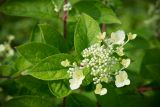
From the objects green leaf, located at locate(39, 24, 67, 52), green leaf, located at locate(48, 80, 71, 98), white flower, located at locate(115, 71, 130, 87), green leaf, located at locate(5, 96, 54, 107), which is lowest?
green leaf, located at locate(5, 96, 54, 107)

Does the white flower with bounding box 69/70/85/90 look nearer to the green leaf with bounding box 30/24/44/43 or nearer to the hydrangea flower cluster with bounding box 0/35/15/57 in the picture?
the green leaf with bounding box 30/24/44/43

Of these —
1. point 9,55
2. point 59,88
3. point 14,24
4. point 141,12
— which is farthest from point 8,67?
point 141,12

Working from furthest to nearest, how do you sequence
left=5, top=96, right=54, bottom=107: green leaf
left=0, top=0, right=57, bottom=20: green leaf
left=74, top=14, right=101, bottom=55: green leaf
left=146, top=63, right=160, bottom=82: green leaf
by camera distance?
1. left=146, top=63, right=160, bottom=82: green leaf
2. left=0, top=0, right=57, bottom=20: green leaf
3. left=5, top=96, right=54, bottom=107: green leaf
4. left=74, top=14, right=101, bottom=55: green leaf

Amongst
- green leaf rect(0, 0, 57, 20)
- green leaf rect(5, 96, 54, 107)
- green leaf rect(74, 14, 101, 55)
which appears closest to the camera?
green leaf rect(74, 14, 101, 55)

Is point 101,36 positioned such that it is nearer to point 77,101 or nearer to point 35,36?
point 77,101

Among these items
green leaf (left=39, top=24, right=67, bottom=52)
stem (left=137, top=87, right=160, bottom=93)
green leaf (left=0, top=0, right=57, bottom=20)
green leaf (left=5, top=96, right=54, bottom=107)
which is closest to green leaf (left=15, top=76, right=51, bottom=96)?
green leaf (left=5, top=96, right=54, bottom=107)

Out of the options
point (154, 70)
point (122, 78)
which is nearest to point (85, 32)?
point (122, 78)

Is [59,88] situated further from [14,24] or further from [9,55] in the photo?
[14,24]

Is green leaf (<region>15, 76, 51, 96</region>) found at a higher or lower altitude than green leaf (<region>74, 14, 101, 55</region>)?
lower
